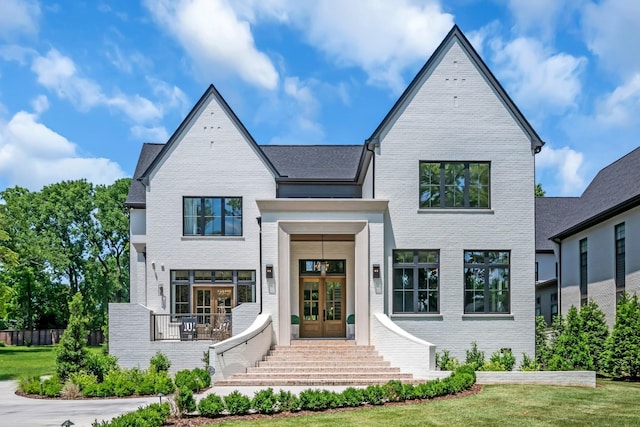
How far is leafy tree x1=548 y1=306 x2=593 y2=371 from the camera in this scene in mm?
17859

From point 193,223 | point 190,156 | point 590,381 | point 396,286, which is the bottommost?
point 590,381

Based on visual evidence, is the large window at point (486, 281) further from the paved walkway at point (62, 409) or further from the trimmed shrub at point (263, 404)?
the trimmed shrub at point (263, 404)

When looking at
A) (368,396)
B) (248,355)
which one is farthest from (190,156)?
(368,396)

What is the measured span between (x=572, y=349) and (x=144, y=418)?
14283mm

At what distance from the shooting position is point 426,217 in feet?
71.2

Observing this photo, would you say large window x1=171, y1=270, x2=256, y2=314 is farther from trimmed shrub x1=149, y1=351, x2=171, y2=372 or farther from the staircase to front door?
the staircase to front door

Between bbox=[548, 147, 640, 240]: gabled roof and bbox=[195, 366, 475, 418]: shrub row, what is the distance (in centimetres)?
1294

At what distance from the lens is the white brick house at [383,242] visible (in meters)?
21.0

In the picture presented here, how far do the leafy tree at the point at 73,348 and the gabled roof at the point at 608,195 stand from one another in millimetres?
19327

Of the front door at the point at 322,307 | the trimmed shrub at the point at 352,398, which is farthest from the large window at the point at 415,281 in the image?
the trimmed shrub at the point at 352,398

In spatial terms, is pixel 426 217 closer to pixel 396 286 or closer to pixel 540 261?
pixel 396 286

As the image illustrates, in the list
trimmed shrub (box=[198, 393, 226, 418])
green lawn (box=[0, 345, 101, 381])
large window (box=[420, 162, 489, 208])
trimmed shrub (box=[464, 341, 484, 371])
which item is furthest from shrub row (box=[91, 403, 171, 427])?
large window (box=[420, 162, 489, 208])

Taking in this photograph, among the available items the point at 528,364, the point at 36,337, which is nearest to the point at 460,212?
the point at 528,364

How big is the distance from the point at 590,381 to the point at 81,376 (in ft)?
45.6
